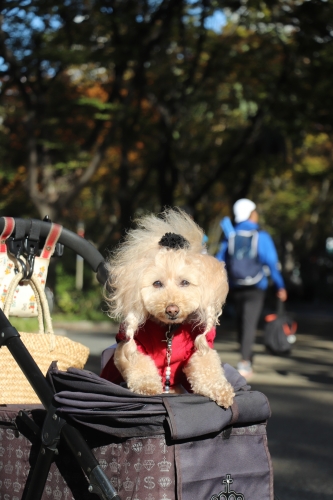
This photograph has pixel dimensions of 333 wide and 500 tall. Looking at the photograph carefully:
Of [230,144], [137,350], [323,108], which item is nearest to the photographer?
[137,350]

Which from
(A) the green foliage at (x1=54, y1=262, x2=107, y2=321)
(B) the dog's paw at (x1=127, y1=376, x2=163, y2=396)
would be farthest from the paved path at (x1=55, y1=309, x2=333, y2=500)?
(A) the green foliage at (x1=54, y1=262, x2=107, y2=321)

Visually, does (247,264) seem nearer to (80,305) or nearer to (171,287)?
(171,287)

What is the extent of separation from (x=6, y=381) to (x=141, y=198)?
2495 cm

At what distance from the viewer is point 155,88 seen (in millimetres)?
17922

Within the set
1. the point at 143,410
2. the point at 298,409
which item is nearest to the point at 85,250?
the point at 143,410

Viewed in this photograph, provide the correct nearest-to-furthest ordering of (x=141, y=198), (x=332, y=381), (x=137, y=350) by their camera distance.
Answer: (x=137, y=350)
(x=332, y=381)
(x=141, y=198)

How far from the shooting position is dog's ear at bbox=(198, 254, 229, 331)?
8.67 ft

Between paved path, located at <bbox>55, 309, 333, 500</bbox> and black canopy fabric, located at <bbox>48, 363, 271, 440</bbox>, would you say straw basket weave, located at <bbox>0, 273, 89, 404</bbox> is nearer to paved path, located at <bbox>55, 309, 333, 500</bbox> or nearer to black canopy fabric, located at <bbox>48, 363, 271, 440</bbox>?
black canopy fabric, located at <bbox>48, 363, 271, 440</bbox>

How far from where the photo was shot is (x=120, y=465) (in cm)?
234

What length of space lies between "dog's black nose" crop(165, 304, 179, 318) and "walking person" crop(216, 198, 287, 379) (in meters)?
5.42

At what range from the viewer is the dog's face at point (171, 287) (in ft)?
8.55

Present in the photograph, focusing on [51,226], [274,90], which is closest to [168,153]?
[274,90]

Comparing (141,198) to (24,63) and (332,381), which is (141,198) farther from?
(332,381)

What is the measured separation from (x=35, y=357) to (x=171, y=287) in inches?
25.7
